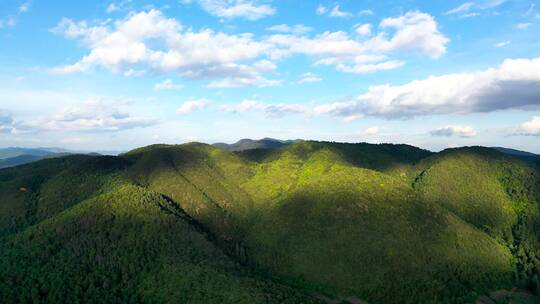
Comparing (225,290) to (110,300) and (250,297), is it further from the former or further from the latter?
(110,300)

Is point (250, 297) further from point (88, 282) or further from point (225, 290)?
point (88, 282)

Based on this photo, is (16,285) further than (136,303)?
No

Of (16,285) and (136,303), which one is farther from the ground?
(16,285)

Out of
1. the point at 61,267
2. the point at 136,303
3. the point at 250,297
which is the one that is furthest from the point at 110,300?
the point at 250,297

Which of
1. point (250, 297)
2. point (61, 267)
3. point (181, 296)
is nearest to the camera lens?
point (250, 297)

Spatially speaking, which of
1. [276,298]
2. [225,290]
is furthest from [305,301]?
[225,290]

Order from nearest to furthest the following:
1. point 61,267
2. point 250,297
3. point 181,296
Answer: point 250,297, point 181,296, point 61,267

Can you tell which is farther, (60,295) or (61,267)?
(61,267)
